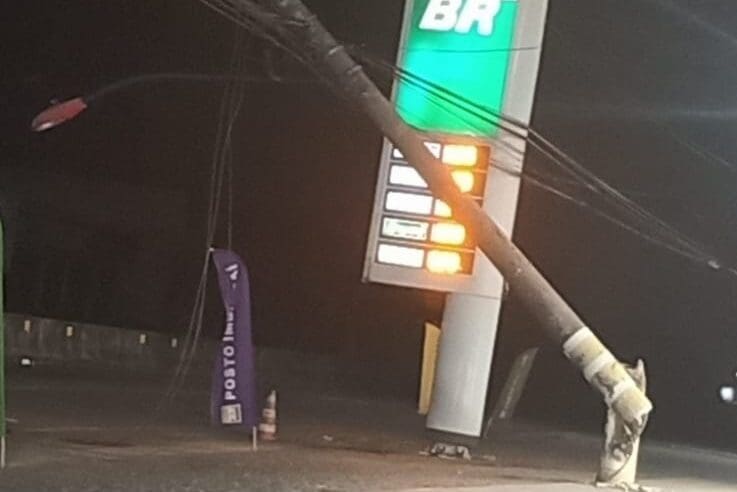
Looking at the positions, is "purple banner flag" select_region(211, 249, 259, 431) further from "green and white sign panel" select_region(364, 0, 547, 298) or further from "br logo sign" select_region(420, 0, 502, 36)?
"br logo sign" select_region(420, 0, 502, 36)

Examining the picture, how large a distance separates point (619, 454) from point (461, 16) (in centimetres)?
673

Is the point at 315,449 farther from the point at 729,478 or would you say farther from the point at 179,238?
the point at 179,238

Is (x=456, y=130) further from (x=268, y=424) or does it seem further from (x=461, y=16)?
(x=268, y=424)

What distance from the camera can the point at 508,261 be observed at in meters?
17.0

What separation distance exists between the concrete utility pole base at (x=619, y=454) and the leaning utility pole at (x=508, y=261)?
0.34 feet

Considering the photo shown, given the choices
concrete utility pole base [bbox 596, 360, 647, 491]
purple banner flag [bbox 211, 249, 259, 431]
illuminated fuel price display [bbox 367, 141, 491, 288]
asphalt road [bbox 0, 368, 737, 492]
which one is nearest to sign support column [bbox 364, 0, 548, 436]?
illuminated fuel price display [bbox 367, 141, 491, 288]

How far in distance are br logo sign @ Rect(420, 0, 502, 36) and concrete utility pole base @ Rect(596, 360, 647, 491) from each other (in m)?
5.74

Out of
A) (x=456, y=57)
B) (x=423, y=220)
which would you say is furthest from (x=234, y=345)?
(x=456, y=57)

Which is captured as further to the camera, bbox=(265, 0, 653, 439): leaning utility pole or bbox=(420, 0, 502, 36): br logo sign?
bbox=(420, 0, 502, 36): br logo sign

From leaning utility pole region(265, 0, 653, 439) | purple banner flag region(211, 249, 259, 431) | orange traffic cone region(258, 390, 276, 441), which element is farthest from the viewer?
orange traffic cone region(258, 390, 276, 441)

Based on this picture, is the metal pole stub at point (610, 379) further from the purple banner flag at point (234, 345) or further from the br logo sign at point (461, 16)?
the br logo sign at point (461, 16)

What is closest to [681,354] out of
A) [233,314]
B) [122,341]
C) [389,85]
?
[122,341]

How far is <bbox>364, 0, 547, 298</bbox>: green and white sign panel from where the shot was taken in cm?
1997

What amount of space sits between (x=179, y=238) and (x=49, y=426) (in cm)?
2195
